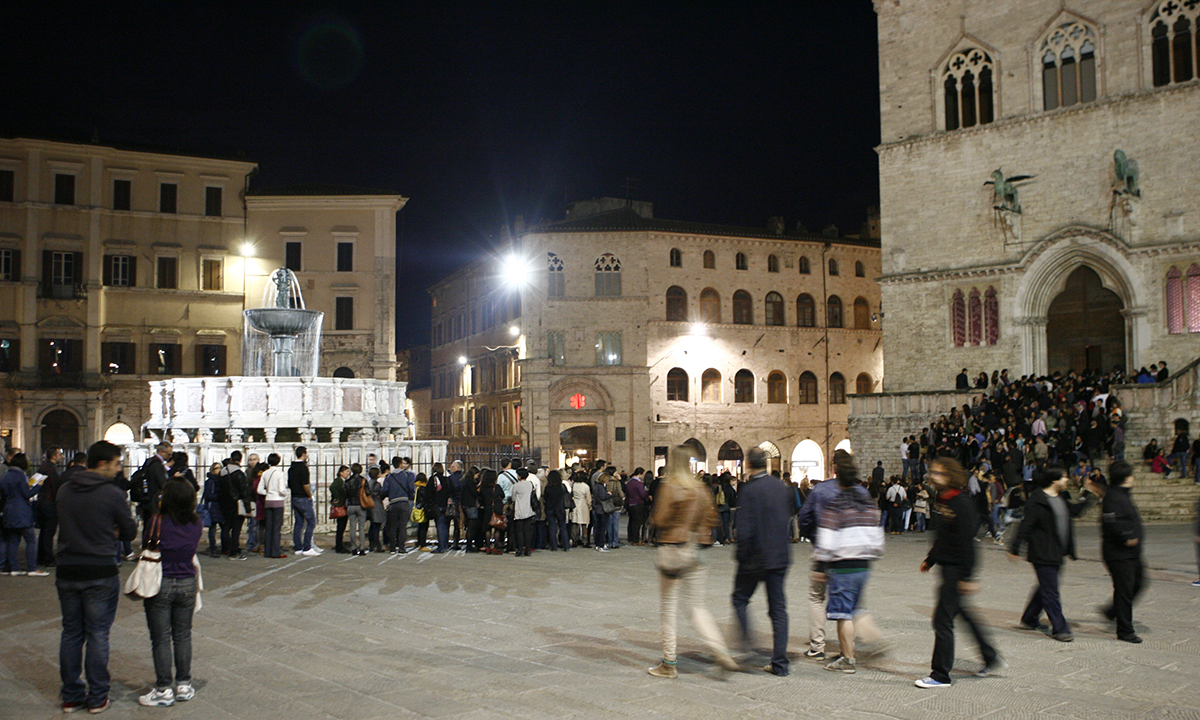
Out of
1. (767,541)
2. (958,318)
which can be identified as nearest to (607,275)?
(958,318)

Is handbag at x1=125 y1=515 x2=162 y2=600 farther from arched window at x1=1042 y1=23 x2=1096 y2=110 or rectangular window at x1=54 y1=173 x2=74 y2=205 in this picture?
rectangular window at x1=54 y1=173 x2=74 y2=205

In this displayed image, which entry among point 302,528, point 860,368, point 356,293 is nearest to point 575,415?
point 356,293

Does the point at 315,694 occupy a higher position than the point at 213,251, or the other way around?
the point at 213,251

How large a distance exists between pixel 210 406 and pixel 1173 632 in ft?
56.5

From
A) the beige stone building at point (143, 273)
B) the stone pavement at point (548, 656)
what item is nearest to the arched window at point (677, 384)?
the beige stone building at point (143, 273)

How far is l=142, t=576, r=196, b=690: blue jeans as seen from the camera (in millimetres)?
6477

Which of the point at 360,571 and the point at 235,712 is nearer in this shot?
the point at 235,712

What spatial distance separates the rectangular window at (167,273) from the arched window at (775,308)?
86.7ft

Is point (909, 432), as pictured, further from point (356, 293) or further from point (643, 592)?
point (356, 293)

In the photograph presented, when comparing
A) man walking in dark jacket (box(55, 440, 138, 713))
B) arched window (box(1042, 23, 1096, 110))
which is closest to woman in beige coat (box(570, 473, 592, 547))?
man walking in dark jacket (box(55, 440, 138, 713))

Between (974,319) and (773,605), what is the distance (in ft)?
80.8

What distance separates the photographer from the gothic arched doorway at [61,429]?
38312 millimetres

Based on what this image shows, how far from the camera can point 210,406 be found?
781 inches

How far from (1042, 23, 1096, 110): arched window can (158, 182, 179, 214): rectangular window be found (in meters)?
33.8
